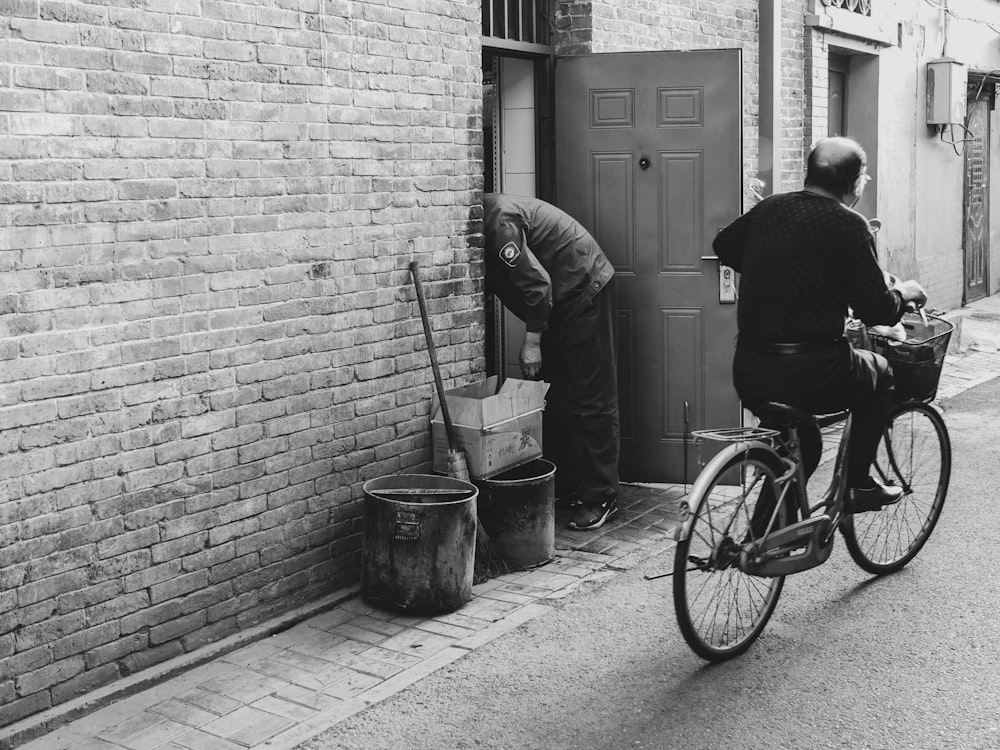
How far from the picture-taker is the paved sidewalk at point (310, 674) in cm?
439

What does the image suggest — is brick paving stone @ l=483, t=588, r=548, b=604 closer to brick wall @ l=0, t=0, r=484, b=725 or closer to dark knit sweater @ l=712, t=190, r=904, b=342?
brick wall @ l=0, t=0, r=484, b=725

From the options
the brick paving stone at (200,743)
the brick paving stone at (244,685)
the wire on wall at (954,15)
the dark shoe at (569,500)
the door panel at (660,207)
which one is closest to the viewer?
the brick paving stone at (200,743)

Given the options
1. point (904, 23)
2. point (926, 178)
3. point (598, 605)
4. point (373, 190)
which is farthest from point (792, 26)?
point (598, 605)

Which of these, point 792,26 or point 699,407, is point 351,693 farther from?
point 792,26

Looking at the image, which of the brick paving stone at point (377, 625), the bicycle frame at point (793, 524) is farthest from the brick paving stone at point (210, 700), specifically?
the bicycle frame at point (793, 524)

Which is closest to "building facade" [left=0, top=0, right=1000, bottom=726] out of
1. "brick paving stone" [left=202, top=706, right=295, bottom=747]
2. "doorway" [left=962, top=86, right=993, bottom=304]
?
"brick paving stone" [left=202, top=706, right=295, bottom=747]

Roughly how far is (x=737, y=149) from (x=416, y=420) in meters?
2.60

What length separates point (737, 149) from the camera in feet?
24.1

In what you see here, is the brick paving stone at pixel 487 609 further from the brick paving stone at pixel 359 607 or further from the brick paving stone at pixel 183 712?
the brick paving stone at pixel 183 712

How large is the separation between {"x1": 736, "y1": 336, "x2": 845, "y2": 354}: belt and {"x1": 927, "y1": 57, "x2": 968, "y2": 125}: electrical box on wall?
34.6ft

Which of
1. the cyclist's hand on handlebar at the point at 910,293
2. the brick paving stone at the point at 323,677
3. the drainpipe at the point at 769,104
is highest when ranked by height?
the drainpipe at the point at 769,104

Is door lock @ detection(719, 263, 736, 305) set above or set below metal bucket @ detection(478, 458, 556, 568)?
above

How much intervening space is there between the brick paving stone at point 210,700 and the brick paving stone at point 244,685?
25 millimetres

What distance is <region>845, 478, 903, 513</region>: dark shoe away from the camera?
→ 214 inches
